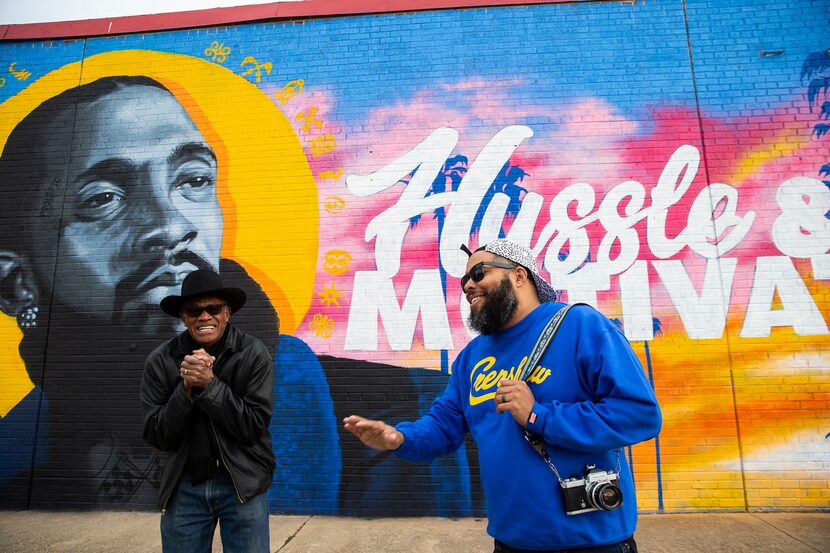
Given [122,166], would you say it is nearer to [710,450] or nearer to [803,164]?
[710,450]

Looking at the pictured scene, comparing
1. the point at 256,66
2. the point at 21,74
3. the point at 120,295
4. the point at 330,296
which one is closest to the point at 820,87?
the point at 330,296

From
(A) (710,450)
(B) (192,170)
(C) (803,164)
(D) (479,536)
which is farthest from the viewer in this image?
(B) (192,170)

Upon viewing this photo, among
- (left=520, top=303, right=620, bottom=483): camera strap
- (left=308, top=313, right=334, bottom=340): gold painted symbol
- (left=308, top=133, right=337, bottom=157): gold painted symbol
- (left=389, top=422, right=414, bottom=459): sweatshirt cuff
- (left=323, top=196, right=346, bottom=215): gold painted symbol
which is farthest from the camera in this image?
(left=308, top=133, right=337, bottom=157): gold painted symbol

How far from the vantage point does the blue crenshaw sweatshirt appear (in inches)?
68.3

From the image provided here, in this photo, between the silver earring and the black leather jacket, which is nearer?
the black leather jacket

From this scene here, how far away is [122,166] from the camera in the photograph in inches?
237

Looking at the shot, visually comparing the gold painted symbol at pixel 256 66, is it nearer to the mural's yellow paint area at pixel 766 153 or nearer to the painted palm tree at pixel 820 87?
the mural's yellow paint area at pixel 766 153

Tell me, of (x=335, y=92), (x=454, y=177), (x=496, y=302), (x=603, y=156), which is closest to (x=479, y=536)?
(x=496, y=302)

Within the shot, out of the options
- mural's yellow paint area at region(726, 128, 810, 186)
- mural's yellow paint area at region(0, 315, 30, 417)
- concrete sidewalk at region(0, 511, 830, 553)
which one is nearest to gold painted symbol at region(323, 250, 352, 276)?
concrete sidewalk at region(0, 511, 830, 553)

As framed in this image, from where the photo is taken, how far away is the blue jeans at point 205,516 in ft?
8.07

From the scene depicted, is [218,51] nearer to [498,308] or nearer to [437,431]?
[498,308]

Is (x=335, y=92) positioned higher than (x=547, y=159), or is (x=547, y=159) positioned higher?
(x=335, y=92)

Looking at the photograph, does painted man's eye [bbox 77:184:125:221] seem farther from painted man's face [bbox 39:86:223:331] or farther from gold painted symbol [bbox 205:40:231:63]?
gold painted symbol [bbox 205:40:231:63]

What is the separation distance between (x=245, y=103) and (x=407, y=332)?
348cm
